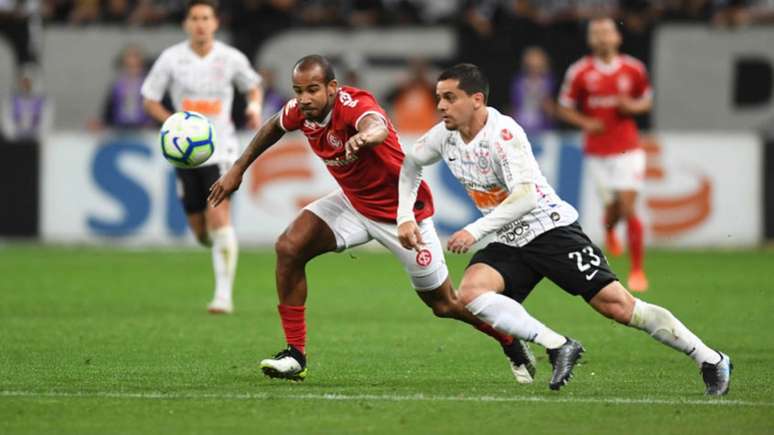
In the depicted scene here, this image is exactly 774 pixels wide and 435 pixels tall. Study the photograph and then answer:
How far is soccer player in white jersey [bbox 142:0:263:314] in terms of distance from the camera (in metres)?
13.3

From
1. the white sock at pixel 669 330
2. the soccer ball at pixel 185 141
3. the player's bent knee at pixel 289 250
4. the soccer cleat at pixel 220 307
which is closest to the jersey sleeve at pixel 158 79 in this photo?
the soccer cleat at pixel 220 307

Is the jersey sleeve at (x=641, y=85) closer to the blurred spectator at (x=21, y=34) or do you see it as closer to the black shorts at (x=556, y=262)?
the black shorts at (x=556, y=262)

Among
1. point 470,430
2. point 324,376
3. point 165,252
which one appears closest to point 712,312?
point 324,376

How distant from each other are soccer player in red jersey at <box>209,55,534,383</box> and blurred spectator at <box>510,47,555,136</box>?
1154cm

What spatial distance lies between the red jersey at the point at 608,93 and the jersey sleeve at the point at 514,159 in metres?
7.71

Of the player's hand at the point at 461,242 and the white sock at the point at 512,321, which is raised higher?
the player's hand at the point at 461,242

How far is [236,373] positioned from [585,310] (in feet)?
17.2

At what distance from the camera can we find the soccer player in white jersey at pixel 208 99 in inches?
523

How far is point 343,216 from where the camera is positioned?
30.5 ft

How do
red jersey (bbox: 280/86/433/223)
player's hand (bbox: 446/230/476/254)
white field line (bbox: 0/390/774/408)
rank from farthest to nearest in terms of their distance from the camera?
red jersey (bbox: 280/86/433/223) < white field line (bbox: 0/390/774/408) < player's hand (bbox: 446/230/476/254)

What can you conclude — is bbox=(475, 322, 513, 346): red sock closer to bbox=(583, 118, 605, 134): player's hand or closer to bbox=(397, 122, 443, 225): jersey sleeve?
bbox=(397, 122, 443, 225): jersey sleeve

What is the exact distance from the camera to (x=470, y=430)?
23.3ft

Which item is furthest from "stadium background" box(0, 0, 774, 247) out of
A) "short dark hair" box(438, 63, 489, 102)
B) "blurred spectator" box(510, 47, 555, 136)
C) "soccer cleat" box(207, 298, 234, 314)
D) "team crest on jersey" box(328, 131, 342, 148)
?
"short dark hair" box(438, 63, 489, 102)

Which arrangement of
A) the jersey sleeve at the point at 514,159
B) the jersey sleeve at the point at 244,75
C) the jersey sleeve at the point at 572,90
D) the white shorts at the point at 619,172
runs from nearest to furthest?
the jersey sleeve at the point at 514,159, the jersey sleeve at the point at 244,75, the white shorts at the point at 619,172, the jersey sleeve at the point at 572,90
